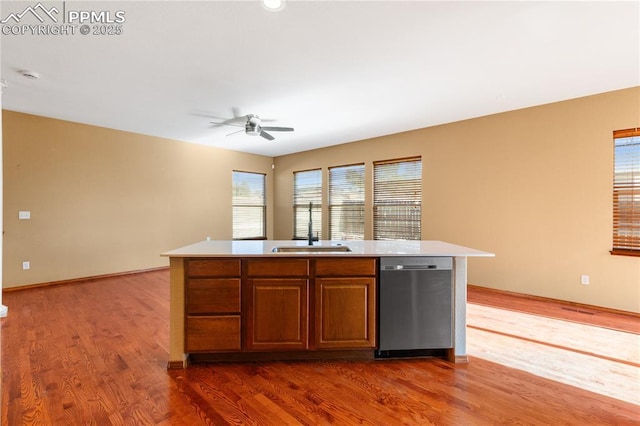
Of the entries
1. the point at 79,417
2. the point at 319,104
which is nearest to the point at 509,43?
the point at 319,104

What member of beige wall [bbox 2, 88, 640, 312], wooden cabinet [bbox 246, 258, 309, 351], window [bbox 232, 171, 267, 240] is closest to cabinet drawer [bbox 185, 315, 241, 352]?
wooden cabinet [bbox 246, 258, 309, 351]

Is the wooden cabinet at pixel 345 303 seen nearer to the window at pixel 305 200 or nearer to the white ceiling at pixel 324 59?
the white ceiling at pixel 324 59

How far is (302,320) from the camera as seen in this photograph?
229 centimetres

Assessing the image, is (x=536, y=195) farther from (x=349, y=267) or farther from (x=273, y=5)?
(x=273, y=5)

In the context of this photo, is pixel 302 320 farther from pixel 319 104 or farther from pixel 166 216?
pixel 166 216

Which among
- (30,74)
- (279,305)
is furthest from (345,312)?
(30,74)

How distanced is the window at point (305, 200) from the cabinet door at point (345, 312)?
4470 millimetres

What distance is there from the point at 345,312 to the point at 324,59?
2.33m

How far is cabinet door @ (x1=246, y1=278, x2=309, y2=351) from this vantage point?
2275mm

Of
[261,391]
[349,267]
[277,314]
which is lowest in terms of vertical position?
[261,391]

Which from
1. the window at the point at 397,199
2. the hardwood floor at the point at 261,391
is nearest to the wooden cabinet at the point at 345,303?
the hardwood floor at the point at 261,391

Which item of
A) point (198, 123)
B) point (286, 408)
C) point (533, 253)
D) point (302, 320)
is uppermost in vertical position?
point (198, 123)

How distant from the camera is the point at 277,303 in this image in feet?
7.50

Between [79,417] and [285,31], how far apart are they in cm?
299
